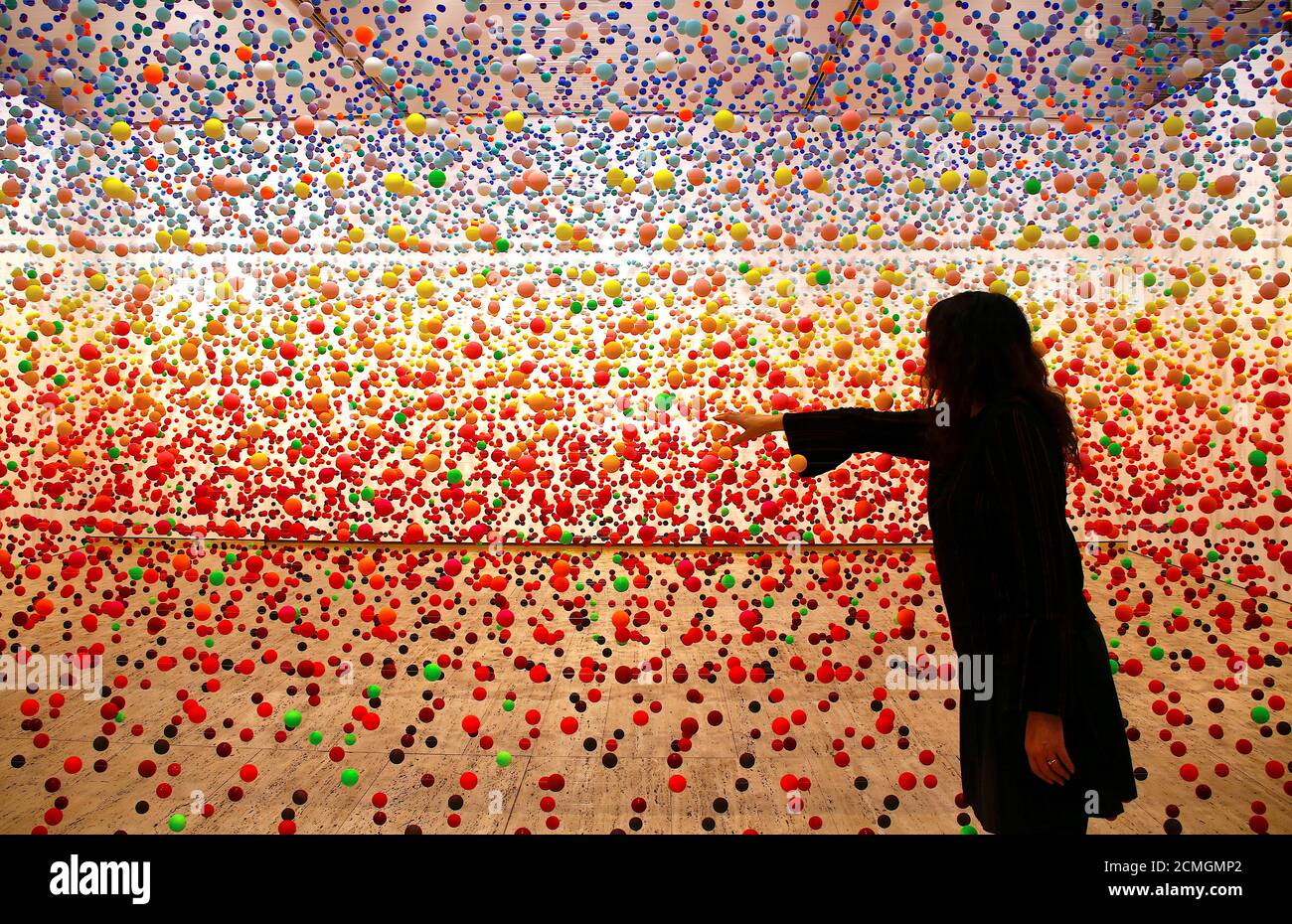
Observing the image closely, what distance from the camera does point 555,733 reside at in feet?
9.45

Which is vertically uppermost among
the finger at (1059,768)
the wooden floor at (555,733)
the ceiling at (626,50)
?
the ceiling at (626,50)

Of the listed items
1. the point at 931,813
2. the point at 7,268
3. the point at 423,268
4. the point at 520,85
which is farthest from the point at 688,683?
the point at 7,268

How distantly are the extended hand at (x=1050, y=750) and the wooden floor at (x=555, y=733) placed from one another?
2.95ft

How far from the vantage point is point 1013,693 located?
4.83 feet

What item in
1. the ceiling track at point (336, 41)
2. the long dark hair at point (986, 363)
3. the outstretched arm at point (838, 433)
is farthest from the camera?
the ceiling track at point (336, 41)

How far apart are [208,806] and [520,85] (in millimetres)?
2303

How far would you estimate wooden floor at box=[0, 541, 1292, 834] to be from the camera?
7.52ft

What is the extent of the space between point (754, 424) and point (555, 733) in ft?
5.22

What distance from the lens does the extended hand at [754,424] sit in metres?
1.94

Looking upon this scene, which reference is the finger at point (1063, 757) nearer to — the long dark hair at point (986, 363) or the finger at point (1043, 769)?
the finger at point (1043, 769)

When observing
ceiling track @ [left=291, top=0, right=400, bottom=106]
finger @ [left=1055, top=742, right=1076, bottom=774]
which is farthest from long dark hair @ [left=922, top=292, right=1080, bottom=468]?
ceiling track @ [left=291, top=0, right=400, bottom=106]

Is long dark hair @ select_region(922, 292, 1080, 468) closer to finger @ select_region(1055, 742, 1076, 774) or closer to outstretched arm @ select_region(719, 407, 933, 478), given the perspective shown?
outstretched arm @ select_region(719, 407, 933, 478)

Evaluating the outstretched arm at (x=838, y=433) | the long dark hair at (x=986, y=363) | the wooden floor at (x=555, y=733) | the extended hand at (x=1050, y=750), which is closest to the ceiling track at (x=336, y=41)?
the wooden floor at (x=555, y=733)
